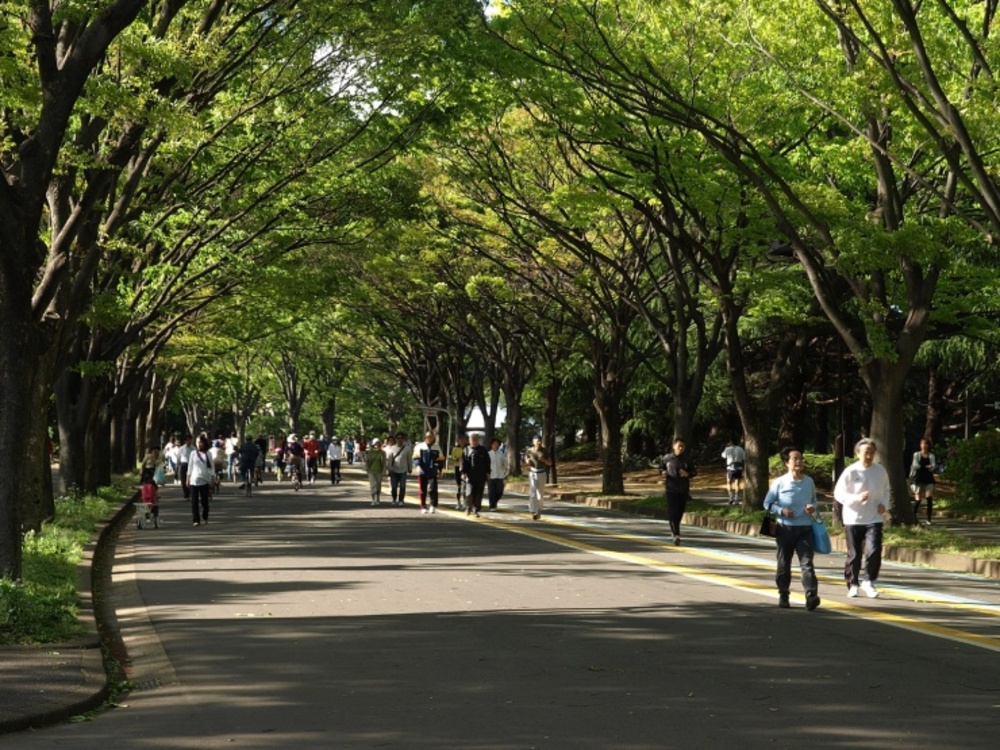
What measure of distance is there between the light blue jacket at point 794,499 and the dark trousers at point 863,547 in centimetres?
96

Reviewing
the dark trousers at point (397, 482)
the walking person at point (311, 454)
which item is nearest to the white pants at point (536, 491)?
the dark trousers at point (397, 482)

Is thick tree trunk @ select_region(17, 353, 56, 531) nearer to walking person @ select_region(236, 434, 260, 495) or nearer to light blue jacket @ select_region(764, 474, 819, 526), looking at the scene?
light blue jacket @ select_region(764, 474, 819, 526)

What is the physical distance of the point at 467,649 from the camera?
10164mm

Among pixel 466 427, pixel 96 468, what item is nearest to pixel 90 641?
pixel 96 468

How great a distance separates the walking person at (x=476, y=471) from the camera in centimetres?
2920

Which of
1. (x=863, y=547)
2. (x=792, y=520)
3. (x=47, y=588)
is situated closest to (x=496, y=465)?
(x=863, y=547)

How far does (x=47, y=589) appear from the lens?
42.1ft

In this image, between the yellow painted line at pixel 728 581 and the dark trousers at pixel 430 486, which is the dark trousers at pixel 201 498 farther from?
the dark trousers at pixel 430 486

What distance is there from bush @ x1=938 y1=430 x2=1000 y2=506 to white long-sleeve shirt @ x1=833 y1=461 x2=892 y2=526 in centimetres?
1797

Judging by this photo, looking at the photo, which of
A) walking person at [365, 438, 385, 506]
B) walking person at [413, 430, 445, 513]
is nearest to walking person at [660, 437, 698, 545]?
walking person at [413, 430, 445, 513]

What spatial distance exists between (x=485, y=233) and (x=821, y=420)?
58.4ft

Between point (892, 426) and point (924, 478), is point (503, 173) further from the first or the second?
point (892, 426)

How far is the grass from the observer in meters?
10.3

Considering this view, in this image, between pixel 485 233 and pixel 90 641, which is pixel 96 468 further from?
pixel 90 641
